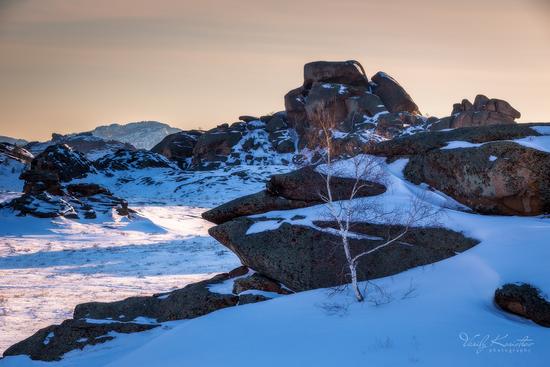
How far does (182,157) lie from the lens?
88188 millimetres

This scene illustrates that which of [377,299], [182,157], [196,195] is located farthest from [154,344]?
[182,157]

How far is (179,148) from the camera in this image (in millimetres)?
88625

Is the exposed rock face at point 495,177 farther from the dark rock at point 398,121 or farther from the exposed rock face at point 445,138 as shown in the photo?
the dark rock at point 398,121

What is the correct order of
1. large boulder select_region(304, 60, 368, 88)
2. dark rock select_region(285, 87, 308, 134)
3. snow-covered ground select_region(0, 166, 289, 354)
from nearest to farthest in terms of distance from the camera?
snow-covered ground select_region(0, 166, 289, 354), large boulder select_region(304, 60, 368, 88), dark rock select_region(285, 87, 308, 134)

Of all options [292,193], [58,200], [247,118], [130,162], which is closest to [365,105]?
[247,118]

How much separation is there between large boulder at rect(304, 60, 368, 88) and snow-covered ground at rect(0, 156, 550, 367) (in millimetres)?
68816

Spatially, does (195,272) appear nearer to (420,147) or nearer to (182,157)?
(420,147)

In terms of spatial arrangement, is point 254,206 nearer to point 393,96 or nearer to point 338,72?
point 338,72

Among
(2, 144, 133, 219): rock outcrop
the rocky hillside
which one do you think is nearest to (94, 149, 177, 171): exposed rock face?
(2, 144, 133, 219): rock outcrop

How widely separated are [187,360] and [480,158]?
11.0 metres

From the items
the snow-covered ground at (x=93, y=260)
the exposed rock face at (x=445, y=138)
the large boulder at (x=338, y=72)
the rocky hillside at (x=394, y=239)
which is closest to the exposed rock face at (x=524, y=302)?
the rocky hillside at (x=394, y=239)

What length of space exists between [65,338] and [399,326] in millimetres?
9826

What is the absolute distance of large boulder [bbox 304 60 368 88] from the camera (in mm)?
77625

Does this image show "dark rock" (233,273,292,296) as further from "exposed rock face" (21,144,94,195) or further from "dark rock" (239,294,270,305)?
"exposed rock face" (21,144,94,195)
